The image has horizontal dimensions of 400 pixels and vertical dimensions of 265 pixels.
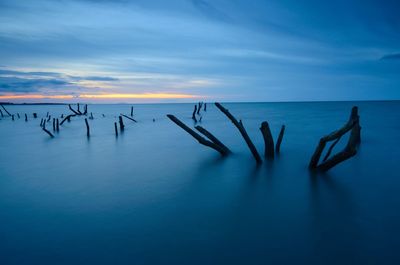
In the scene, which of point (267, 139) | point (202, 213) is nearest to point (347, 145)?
point (267, 139)

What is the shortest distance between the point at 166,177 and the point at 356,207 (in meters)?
6.01

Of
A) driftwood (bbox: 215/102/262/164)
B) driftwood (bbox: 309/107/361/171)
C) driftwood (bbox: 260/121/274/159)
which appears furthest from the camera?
driftwood (bbox: 215/102/262/164)

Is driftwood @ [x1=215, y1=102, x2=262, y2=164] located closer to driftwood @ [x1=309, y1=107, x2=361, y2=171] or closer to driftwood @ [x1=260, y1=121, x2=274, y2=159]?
driftwood @ [x1=260, y1=121, x2=274, y2=159]

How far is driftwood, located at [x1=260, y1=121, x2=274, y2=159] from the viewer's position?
10008 mm

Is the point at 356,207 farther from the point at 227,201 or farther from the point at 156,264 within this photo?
the point at 156,264

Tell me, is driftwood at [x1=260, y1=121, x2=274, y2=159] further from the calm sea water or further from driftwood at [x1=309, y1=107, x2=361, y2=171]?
driftwood at [x1=309, y1=107, x2=361, y2=171]

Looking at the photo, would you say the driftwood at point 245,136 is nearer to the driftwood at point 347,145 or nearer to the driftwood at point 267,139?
the driftwood at point 267,139

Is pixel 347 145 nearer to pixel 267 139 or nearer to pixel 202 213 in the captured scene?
pixel 267 139

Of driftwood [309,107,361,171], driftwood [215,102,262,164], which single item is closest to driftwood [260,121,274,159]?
driftwood [215,102,262,164]

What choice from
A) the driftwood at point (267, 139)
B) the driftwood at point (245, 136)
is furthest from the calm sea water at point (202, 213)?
the driftwood at point (267, 139)

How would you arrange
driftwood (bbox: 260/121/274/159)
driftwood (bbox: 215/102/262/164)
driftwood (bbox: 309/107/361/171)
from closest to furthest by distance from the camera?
1. driftwood (bbox: 309/107/361/171)
2. driftwood (bbox: 260/121/274/159)
3. driftwood (bbox: 215/102/262/164)

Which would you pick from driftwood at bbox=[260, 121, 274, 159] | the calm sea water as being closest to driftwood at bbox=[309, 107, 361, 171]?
the calm sea water

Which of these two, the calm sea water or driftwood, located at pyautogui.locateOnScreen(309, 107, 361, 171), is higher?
driftwood, located at pyautogui.locateOnScreen(309, 107, 361, 171)

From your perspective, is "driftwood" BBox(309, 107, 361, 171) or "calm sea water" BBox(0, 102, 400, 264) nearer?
"calm sea water" BBox(0, 102, 400, 264)
